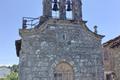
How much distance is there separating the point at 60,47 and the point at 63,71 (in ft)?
5.12

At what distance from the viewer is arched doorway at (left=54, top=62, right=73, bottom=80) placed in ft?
56.7

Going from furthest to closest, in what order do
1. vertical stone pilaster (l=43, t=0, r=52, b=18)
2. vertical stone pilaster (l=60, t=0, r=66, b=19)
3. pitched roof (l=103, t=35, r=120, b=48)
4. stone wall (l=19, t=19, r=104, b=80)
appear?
pitched roof (l=103, t=35, r=120, b=48) < vertical stone pilaster (l=60, t=0, r=66, b=19) < vertical stone pilaster (l=43, t=0, r=52, b=18) < stone wall (l=19, t=19, r=104, b=80)

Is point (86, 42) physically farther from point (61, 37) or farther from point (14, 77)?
point (14, 77)

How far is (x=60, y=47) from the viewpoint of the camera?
58.0ft

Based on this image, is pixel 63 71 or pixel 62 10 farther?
pixel 62 10

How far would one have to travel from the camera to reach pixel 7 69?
6375cm

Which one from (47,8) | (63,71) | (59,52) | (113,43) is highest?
(47,8)

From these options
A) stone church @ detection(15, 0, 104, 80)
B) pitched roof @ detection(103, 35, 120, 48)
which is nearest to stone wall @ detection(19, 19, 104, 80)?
stone church @ detection(15, 0, 104, 80)

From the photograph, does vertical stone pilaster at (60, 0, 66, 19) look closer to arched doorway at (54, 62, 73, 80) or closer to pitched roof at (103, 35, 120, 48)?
arched doorway at (54, 62, 73, 80)

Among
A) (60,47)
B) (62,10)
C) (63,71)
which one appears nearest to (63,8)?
(62,10)

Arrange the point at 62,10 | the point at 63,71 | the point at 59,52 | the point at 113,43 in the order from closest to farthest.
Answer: the point at 63,71 → the point at 59,52 → the point at 62,10 → the point at 113,43

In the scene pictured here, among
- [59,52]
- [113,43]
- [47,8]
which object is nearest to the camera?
[59,52]

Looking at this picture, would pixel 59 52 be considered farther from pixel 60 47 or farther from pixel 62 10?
pixel 62 10

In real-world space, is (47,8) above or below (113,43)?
above
